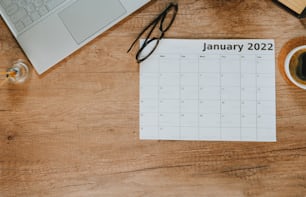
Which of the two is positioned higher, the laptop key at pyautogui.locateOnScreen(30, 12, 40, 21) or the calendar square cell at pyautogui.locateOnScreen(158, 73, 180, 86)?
the laptop key at pyautogui.locateOnScreen(30, 12, 40, 21)

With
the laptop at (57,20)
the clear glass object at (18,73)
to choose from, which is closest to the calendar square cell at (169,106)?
the laptop at (57,20)

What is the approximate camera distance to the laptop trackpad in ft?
2.59

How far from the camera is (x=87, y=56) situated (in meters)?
0.82

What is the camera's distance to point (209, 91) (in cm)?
81

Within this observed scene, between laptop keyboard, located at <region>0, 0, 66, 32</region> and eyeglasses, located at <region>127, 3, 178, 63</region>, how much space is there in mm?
216

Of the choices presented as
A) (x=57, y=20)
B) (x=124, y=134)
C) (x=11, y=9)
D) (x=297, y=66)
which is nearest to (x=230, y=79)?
(x=297, y=66)

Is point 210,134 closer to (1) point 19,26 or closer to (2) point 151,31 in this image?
(2) point 151,31

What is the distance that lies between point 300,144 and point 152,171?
0.36 metres

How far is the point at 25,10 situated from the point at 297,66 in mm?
649

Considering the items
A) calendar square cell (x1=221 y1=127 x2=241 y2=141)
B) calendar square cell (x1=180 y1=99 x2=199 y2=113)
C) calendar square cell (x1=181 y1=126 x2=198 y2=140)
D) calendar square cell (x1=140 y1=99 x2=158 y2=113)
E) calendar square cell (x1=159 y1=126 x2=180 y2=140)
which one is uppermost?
calendar square cell (x1=140 y1=99 x2=158 y2=113)

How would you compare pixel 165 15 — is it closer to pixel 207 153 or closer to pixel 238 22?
pixel 238 22

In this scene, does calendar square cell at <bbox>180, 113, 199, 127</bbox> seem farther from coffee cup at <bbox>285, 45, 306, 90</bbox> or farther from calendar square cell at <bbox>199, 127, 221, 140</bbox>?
coffee cup at <bbox>285, 45, 306, 90</bbox>

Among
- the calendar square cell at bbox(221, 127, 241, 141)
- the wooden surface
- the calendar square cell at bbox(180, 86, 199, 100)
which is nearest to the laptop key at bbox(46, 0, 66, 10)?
the wooden surface

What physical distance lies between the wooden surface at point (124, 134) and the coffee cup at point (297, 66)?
0.02 meters
